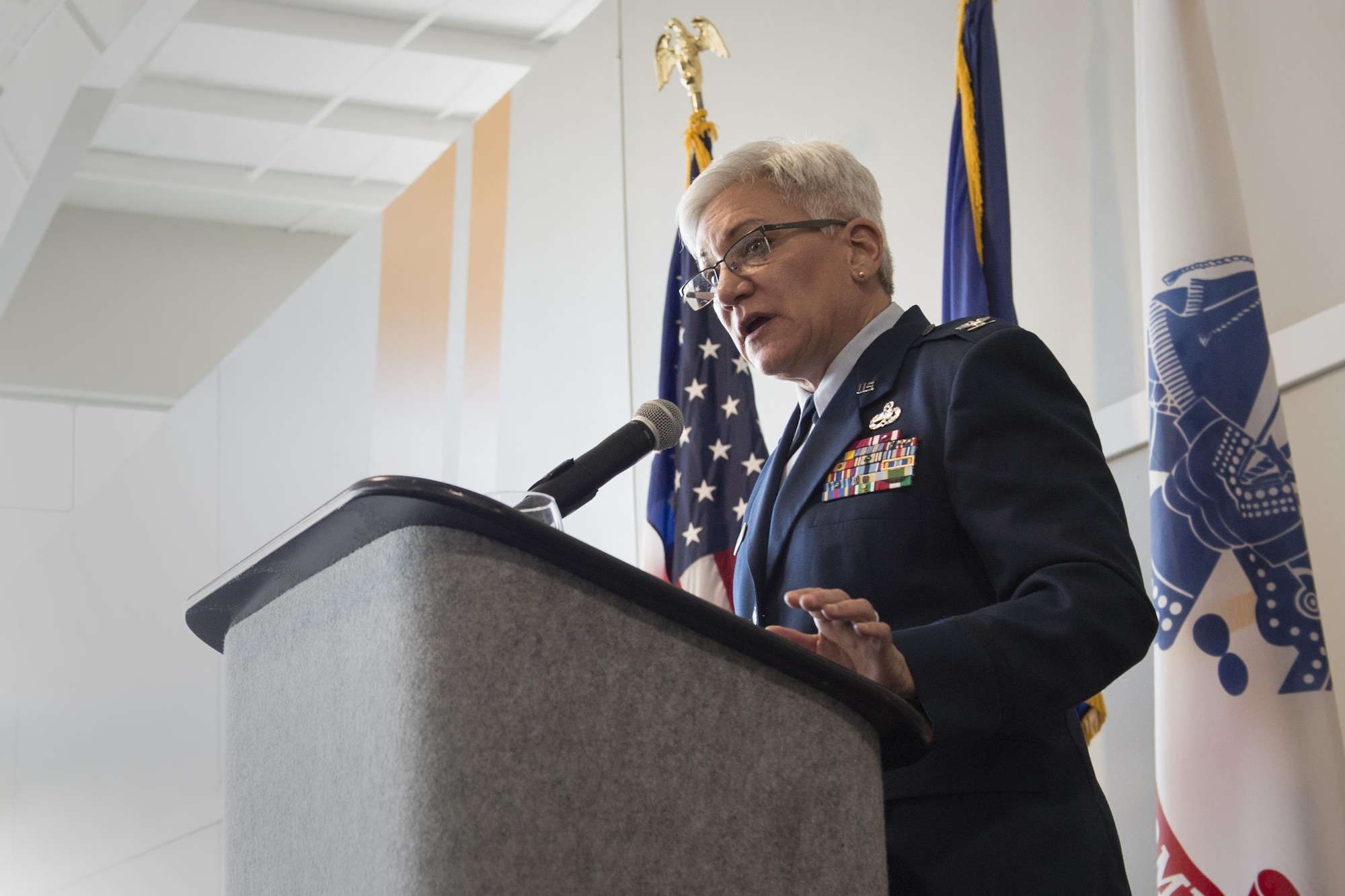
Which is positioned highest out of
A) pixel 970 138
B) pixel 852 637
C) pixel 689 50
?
pixel 689 50

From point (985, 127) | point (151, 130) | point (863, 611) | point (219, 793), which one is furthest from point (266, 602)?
point (151, 130)

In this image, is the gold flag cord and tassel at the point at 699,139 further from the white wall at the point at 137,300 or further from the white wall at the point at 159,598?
the white wall at the point at 137,300

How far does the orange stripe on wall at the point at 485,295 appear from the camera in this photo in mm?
4629

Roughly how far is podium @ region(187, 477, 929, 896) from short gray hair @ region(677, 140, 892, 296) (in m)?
0.84

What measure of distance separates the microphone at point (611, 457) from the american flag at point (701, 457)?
5.47 feet

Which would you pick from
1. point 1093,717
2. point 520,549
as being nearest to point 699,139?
point 1093,717

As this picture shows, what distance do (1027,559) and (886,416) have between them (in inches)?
10.7

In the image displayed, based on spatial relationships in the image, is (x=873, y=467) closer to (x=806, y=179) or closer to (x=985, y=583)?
(x=985, y=583)

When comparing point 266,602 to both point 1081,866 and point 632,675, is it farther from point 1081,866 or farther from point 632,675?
point 1081,866

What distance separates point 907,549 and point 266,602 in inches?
21.4

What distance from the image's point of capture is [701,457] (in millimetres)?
3053

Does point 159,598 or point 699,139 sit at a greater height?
point 699,139

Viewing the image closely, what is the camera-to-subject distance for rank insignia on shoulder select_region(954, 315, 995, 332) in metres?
1.33

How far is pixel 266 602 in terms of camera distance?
96 cm
